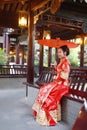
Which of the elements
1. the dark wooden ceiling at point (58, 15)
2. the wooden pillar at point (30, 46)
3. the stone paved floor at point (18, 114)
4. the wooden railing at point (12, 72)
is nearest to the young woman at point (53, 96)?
the stone paved floor at point (18, 114)

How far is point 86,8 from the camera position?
989cm

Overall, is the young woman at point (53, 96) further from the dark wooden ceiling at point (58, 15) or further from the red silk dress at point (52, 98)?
the dark wooden ceiling at point (58, 15)

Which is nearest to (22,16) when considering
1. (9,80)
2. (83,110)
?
(9,80)

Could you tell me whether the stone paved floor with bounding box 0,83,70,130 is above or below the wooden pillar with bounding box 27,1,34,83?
below

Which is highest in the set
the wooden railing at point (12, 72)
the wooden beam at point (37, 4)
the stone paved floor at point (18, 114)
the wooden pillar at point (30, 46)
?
the wooden beam at point (37, 4)

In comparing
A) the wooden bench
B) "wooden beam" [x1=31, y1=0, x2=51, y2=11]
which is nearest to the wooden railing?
"wooden beam" [x1=31, y1=0, x2=51, y2=11]

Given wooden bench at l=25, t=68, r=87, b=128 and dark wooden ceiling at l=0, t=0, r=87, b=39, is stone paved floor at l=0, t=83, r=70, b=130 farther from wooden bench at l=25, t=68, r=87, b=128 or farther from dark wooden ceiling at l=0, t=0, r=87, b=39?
dark wooden ceiling at l=0, t=0, r=87, b=39

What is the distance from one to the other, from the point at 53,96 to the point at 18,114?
1.18m

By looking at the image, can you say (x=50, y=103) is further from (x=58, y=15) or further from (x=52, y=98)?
(x=58, y=15)

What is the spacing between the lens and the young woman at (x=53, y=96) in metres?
4.85

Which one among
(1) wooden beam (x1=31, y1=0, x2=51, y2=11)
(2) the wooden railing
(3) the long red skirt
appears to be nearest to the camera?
(3) the long red skirt

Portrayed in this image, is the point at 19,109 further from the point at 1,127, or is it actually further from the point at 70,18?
the point at 70,18

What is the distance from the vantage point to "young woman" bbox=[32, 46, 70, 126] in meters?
4.85

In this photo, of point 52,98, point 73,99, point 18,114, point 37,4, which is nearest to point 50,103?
point 52,98
